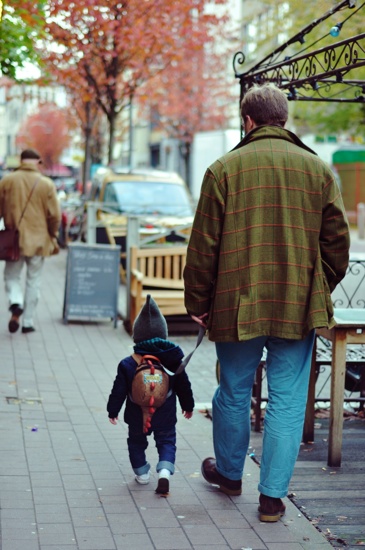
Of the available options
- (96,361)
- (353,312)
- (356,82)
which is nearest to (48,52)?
(96,361)

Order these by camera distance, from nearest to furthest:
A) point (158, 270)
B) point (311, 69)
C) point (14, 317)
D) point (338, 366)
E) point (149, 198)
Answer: point (338, 366) → point (311, 69) → point (14, 317) → point (158, 270) → point (149, 198)

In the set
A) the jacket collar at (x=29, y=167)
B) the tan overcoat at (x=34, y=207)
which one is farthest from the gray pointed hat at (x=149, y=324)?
the jacket collar at (x=29, y=167)

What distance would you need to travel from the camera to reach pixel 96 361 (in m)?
9.35

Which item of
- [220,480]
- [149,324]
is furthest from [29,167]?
[220,480]

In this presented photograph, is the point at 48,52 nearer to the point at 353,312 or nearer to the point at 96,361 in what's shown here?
the point at 96,361

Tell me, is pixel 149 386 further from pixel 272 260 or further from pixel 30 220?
pixel 30 220

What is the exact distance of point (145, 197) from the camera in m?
17.9

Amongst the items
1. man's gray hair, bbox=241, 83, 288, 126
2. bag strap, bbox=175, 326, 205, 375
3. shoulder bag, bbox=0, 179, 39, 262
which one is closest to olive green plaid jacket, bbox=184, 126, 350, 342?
man's gray hair, bbox=241, 83, 288, 126

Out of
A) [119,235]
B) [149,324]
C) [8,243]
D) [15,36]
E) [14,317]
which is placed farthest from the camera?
[119,235]

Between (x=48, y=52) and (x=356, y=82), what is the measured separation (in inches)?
598

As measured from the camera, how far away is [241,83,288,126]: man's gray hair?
487cm

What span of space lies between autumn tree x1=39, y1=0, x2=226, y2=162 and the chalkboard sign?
24.9 ft

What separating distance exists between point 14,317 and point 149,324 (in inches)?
214

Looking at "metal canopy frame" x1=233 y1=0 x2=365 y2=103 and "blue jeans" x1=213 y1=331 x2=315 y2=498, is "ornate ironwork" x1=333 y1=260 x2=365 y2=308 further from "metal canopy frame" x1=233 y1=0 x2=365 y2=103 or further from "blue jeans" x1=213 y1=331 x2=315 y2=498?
"blue jeans" x1=213 y1=331 x2=315 y2=498
